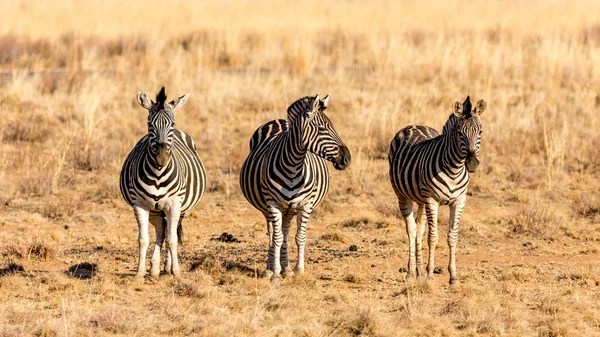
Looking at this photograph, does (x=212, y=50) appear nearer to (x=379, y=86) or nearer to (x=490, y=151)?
(x=379, y=86)

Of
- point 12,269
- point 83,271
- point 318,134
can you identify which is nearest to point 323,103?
point 318,134

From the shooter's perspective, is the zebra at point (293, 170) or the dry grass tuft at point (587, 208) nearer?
the zebra at point (293, 170)

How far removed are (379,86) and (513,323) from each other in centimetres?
1156

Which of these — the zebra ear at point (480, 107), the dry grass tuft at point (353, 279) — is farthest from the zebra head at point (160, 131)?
the zebra ear at point (480, 107)

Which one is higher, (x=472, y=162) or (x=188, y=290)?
(x=472, y=162)

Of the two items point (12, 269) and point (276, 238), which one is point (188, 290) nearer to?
point (276, 238)

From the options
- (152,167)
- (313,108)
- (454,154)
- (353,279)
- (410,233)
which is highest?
(313,108)

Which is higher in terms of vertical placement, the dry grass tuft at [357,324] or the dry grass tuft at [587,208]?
the dry grass tuft at [587,208]

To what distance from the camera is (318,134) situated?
848cm

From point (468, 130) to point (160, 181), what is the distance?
9.87 ft

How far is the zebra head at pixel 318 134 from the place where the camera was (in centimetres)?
841

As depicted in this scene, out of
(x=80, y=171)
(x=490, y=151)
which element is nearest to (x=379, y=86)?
(x=490, y=151)

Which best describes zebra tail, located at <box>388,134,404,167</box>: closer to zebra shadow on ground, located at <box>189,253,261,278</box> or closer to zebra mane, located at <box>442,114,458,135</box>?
zebra mane, located at <box>442,114,458,135</box>

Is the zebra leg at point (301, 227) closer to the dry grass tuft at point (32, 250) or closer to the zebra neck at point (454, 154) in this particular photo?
the zebra neck at point (454, 154)
